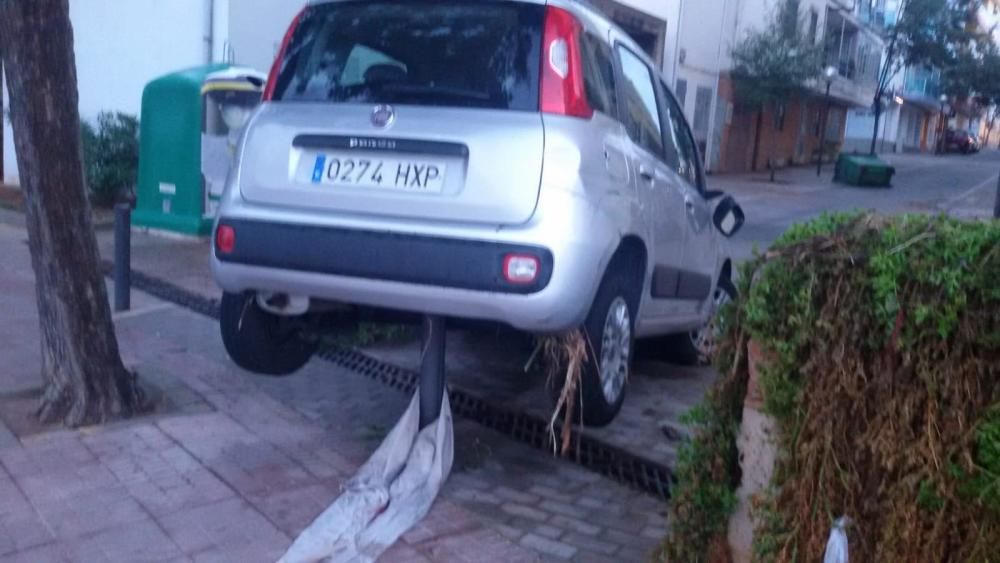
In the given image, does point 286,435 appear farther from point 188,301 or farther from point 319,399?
point 188,301

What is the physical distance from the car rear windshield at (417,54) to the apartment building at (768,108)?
76.4 feet

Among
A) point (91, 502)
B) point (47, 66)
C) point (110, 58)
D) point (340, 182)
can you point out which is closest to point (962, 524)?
point (340, 182)

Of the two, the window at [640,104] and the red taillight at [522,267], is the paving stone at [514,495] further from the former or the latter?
the window at [640,104]

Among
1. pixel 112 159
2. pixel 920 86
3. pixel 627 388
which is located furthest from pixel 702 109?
pixel 920 86

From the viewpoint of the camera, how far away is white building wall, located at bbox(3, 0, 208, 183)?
1395 cm

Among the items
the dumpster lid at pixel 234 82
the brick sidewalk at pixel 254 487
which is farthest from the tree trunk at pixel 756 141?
the brick sidewalk at pixel 254 487

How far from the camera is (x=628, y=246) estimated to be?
4.91 m

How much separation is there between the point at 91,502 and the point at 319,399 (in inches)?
70.6

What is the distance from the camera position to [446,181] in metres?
4.26

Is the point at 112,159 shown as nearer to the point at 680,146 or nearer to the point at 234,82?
the point at 234,82

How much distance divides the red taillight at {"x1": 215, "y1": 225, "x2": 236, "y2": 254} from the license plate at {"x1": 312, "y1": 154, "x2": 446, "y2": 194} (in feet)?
1.41

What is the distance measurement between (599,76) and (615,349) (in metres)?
1.20

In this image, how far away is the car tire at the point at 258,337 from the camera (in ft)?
16.5

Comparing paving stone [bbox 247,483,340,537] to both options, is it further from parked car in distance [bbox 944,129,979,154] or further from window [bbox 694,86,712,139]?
parked car in distance [bbox 944,129,979,154]
